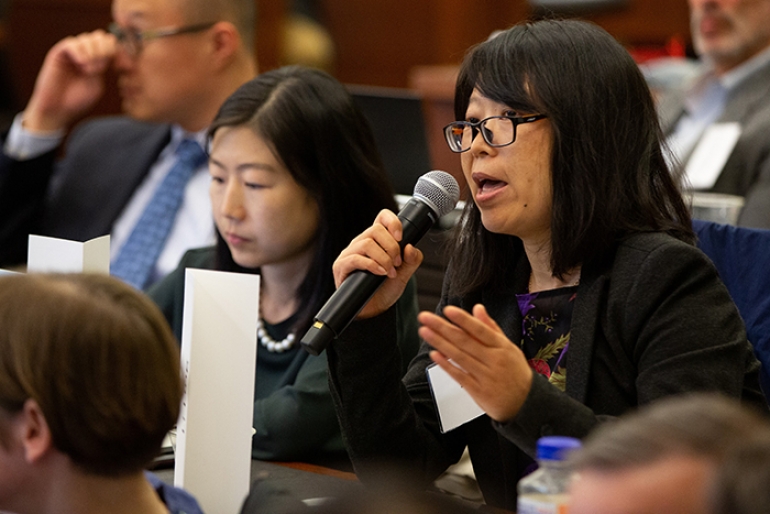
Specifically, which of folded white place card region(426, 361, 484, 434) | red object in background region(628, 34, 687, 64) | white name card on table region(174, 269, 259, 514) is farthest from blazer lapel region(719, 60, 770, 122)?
white name card on table region(174, 269, 259, 514)

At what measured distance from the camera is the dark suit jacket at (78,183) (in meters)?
2.91

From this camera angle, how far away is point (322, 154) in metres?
1.91

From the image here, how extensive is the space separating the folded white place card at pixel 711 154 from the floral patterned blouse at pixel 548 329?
145cm

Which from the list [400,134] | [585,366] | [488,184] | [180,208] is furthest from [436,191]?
[180,208]

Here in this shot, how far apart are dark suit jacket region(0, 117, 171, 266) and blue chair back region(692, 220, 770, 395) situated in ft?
5.76

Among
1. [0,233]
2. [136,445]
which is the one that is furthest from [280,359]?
[0,233]

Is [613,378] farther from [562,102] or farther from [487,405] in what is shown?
[562,102]

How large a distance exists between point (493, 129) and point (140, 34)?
5.95ft

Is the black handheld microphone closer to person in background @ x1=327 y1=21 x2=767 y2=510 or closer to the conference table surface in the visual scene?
person in background @ x1=327 y1=21 x2=767 y2=510

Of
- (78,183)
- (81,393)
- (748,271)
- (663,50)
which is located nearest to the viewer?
(81,393)

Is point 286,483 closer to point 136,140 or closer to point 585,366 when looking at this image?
point 585,366

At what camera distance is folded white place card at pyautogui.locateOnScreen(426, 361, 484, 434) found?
56.2 inches

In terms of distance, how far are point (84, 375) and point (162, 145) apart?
6.68 ft

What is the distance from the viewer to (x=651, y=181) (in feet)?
4.80
